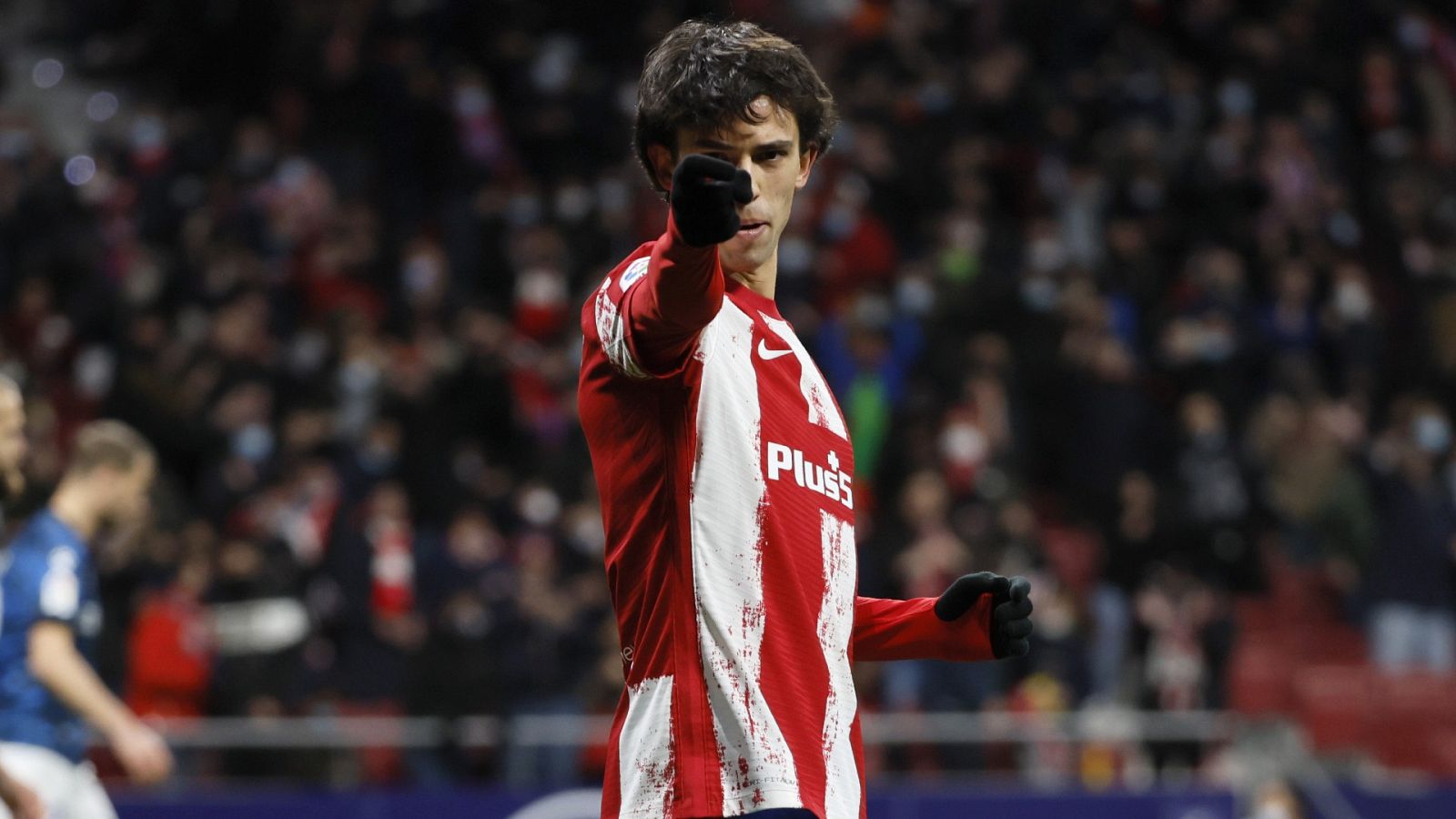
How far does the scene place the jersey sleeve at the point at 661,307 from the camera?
2.62m

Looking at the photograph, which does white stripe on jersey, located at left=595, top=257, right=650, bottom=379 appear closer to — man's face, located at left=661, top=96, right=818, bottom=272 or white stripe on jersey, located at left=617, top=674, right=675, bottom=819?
man's face, located at left=661, top=96, right=818, bottom=272

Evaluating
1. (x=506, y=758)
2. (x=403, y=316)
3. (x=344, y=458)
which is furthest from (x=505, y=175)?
(x=506, y=758)

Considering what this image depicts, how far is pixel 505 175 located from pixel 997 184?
4.30 metres

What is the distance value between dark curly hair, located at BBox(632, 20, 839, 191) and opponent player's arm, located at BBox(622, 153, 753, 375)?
0.34 metres

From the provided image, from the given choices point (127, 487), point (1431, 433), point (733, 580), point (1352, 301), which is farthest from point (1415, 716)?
point (733, 580)

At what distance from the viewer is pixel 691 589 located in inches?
116

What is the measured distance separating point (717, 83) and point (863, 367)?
33.4 feet

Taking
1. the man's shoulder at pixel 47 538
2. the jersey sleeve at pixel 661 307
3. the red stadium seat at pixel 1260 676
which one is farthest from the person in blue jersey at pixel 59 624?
the red stadium seat at pixel 1260 676

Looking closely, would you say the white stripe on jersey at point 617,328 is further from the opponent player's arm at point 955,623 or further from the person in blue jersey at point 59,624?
the person in blue jersey at point 59,624

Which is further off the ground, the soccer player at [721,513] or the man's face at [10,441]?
the man's face at [10,441]

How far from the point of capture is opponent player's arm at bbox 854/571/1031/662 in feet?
11.4

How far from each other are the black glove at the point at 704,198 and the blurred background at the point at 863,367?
773cm

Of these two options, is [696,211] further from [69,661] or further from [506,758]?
[506,758]

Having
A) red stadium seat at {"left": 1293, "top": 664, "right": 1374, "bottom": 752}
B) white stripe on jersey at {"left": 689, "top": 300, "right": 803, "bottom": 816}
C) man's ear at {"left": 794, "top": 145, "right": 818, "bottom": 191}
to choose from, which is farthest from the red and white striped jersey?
red stadium seat at {"left": 1293, "top": 664, "right": 1374, "bottom": 752}
